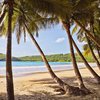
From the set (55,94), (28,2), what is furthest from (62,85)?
(28,2)

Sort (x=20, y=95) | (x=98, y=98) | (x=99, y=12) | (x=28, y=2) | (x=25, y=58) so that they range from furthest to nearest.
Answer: (x=25, y=58) → (x=99, y=12) → (x=20, y=95) → (x=98, y=98) → (x=28, y=2)

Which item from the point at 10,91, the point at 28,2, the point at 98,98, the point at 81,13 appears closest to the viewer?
the point at 10,91

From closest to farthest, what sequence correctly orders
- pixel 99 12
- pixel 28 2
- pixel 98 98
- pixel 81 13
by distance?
pixel 28 2
pixel 98 98
pixel 81 13
pixel 99 12

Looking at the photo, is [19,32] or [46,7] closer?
[46,7]

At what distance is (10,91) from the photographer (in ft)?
34.8

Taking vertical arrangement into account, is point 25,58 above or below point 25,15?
below

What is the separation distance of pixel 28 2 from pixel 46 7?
0.79 m

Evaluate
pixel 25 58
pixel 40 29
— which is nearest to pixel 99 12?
pixel 40 29

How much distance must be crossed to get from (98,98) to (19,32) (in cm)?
815

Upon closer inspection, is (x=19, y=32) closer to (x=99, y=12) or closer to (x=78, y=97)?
(x=99, y=12)

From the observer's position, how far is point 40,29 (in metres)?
17.9

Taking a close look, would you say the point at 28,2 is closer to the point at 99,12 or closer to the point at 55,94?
the point at 55,94

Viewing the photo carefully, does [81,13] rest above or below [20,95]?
above

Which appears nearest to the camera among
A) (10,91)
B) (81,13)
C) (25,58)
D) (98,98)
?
(10,91)
